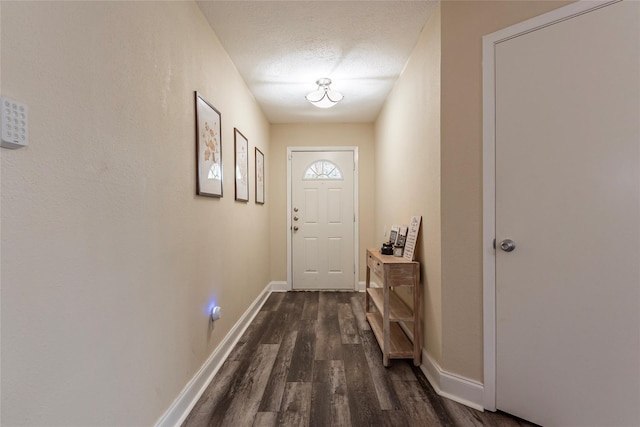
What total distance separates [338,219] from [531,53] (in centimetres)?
280

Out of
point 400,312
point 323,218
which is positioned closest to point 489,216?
point 400,312

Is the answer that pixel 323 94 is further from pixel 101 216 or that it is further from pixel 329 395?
pixel 329 395

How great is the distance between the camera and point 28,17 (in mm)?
729

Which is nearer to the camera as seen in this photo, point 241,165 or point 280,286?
point 241,165

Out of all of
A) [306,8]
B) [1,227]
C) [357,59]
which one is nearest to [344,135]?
[357,59]

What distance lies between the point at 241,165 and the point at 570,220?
2.36 m

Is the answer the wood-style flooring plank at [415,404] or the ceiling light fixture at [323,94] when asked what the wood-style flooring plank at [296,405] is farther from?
the ceiling light fixture at [323,94]

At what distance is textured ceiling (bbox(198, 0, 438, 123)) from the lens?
1.75 metres

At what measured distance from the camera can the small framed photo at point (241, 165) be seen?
244cm

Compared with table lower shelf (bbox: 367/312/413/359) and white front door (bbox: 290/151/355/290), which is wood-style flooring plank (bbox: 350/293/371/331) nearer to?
table lower shelf (bbox: 367/312/413/359)

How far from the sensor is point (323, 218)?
3.92m

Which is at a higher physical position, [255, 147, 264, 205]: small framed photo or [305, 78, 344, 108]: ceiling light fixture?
[305, 78, 344, 108]: ceiling light fixture

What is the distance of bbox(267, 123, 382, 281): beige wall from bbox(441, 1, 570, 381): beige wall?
2.25 meters

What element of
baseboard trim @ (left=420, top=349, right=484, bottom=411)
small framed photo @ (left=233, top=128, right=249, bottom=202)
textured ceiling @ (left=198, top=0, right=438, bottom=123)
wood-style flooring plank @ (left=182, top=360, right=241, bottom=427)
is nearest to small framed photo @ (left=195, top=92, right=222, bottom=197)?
small framed photo @ (left=233, top=128, right=249, bottom=202)
